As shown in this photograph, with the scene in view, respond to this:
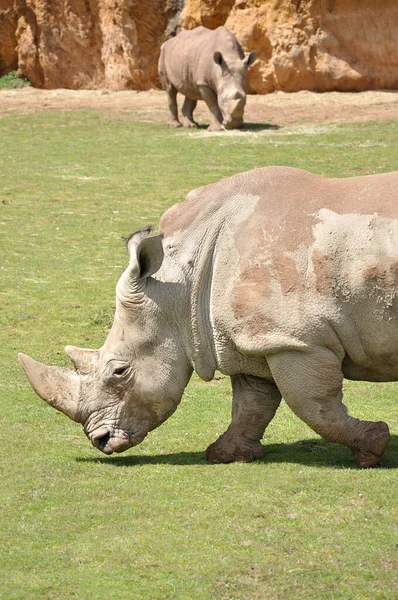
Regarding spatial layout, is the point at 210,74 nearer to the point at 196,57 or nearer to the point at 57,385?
the point at 196,57

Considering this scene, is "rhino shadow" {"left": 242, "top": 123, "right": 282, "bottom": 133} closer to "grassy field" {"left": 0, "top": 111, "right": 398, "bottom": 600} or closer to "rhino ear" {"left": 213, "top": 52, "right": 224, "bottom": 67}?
"rhino ear" {"left": 213, "top": 52, "right": 224, "bottom": 67}

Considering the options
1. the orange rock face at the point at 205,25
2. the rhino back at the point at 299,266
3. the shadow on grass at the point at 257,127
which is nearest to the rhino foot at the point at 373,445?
the rhino back at the point at 299,266

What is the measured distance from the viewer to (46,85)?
2916 cm

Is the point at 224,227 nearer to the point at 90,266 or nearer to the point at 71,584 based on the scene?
the point at 71,584

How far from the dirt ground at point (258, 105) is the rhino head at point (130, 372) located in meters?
13.9

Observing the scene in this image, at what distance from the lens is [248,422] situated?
7039 mm

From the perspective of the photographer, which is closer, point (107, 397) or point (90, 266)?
point (107, 397)

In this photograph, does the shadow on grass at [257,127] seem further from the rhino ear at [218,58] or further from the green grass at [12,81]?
the green grass at [12,81]

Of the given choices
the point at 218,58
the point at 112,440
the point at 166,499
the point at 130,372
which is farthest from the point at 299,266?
the point at 218,58

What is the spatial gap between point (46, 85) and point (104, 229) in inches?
625

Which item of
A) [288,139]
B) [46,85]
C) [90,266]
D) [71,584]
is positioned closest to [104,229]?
[90,266]

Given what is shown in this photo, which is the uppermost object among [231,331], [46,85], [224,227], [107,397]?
[224,227]

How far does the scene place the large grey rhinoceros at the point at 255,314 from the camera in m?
6.41

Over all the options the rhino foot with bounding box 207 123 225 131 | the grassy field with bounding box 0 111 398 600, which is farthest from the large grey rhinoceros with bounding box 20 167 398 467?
the rhino foot with bounding box 207 123 225 131
